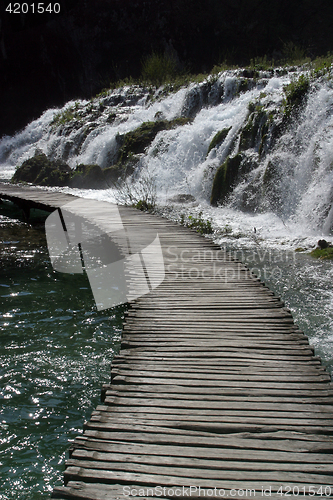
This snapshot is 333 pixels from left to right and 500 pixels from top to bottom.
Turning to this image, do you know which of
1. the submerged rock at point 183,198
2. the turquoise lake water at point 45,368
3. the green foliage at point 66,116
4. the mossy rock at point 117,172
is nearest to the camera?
the turquoise lake water at point 45,368

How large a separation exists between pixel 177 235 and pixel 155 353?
4.38m

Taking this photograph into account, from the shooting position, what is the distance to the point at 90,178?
1670cm

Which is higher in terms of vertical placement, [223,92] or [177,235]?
[223,92]

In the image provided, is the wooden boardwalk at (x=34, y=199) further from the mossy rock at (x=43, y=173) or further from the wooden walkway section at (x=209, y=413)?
the wooden walkway section at (x=209, y=413)

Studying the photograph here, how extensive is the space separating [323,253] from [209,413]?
18.3 feet

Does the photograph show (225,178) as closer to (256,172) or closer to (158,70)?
(256,172)

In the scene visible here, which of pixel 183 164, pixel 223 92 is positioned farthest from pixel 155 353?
pixel 223 92

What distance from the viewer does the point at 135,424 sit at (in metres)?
2.68

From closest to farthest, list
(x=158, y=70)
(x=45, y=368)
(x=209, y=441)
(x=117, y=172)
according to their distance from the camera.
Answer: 1. (x=209, y=441)
2. (x=45, y=368)
3. (x=117, y=172)
4. (x=158, y=70)

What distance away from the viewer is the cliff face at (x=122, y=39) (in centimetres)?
2602

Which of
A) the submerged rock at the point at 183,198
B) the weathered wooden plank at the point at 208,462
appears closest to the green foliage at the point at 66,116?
the submerged rock at the point at 183,198

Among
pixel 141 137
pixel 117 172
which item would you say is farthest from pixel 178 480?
pixel 141 137

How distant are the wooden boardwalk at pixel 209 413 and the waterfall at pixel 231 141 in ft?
18.2

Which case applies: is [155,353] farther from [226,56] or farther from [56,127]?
[226,56]
